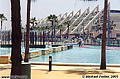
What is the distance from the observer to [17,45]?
8148mm

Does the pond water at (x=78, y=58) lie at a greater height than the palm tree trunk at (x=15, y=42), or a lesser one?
lesser

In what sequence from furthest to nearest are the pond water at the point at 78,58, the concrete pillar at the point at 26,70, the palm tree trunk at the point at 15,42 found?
the pond water at the point at 78,58, the concrete pillar at the point at 26,70, the palm tree trunk at the point at 15,42

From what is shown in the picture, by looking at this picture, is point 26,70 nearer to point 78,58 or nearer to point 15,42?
point 15,42

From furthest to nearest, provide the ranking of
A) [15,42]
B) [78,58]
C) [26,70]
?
1. [78,58]
2. [26,70]
3. [15,42]

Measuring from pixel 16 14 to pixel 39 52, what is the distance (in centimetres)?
2180

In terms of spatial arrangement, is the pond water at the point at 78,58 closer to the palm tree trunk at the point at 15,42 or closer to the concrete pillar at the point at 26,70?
the concrete pillar at the point at 26,70

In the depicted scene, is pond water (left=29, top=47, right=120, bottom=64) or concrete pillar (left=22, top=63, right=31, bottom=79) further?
pond water (left=29, top=47, right=120, bottom=64)

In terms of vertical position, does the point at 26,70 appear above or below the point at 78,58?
above

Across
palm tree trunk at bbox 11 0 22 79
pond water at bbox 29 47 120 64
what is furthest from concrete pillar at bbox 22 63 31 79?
pond water at bbox 29 47 120 64

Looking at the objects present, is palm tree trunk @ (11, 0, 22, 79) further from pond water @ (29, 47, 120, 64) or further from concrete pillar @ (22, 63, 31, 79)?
pond water @ (29, 47, 120, 64)

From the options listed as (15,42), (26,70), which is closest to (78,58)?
(26,70)

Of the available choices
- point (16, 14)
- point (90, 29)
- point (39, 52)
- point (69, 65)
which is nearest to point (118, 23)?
point (90, 29)

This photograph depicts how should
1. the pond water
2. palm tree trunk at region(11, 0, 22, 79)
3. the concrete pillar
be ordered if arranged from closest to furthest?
palm tree trunk at region(11, 0, 22, 79) < the concrete pillar < the pond water

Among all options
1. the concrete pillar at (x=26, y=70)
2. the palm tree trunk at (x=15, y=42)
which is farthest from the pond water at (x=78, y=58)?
the palm tree trunk at (x=15, y=42)
